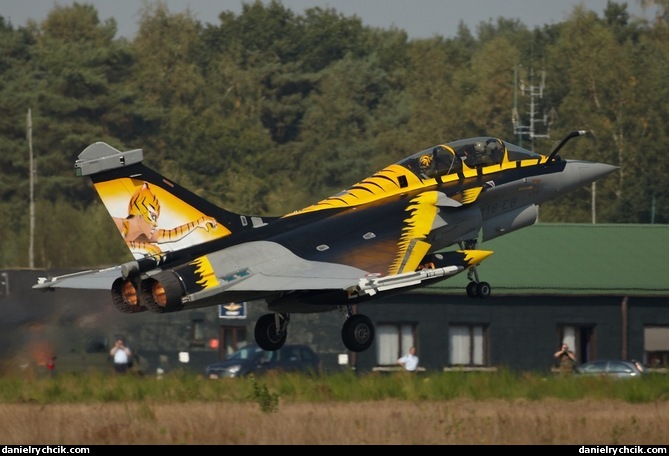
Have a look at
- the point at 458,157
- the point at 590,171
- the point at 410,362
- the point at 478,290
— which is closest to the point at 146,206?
the point at 458,157

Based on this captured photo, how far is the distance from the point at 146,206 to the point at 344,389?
188 inches

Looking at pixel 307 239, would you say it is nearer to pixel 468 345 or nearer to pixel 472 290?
pixel 472 290

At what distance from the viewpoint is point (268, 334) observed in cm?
2520

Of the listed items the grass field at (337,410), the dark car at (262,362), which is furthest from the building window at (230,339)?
the grass field at (337,410)

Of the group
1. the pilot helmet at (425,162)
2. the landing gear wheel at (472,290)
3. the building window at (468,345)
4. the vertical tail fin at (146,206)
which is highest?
the pilot helmet at (425,162)

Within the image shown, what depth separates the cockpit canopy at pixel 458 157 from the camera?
25.4 meters

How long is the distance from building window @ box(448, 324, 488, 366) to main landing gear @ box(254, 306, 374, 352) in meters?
13.9

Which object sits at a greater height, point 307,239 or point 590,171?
point 590,171

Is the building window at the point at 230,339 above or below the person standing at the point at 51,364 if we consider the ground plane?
above

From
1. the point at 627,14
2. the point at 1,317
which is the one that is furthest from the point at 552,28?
the point at 1,317

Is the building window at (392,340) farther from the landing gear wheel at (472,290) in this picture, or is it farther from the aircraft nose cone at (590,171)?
the landing gear wheel at (472,290)

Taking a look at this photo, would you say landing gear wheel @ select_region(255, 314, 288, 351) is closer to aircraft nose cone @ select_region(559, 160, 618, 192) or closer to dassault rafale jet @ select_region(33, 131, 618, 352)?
dassault rafale jet @ select_region(33, 131, 618, 352)

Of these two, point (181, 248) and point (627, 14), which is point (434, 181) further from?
point (627, 14)

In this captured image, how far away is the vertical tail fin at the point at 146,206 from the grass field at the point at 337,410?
8.58 ft
